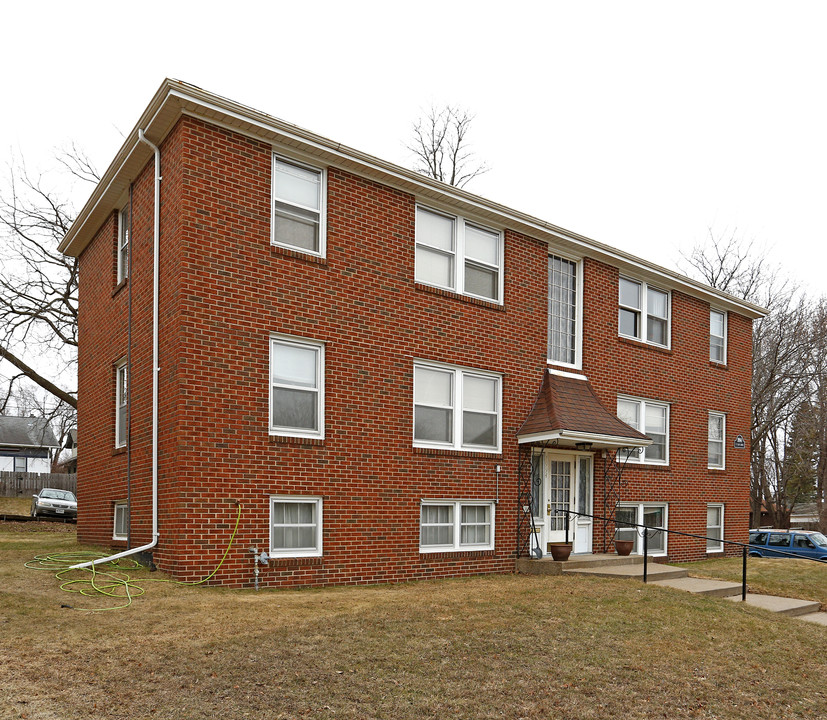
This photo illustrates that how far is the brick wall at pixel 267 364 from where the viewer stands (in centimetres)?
1107

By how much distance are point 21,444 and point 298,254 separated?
42.7m

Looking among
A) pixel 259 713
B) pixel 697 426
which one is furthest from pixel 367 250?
pixel 697 426

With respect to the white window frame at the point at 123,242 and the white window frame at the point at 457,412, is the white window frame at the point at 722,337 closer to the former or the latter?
the white window frame at the point at 457,412

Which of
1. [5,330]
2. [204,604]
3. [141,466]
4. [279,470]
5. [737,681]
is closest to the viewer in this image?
[737,681]

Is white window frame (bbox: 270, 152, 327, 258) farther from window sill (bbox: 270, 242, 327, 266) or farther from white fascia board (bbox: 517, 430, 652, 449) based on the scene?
white fascia board (bbox: 517, 430, 652, 449)

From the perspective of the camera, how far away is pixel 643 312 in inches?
732

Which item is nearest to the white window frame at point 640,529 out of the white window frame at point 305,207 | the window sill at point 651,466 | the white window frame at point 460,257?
the window sill at point 651,466

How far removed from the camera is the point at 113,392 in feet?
48.0

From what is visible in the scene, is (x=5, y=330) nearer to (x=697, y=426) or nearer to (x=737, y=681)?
(x=697, y=426)

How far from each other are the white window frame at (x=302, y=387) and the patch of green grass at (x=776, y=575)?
790 cm

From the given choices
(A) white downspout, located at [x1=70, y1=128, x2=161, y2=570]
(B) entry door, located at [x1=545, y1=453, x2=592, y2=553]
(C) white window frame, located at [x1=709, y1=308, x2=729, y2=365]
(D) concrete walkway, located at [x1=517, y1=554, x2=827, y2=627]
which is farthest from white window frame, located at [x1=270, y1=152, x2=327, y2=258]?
(C) white window frame, located at [x1=709, y1=308, x2=729, y2=365]

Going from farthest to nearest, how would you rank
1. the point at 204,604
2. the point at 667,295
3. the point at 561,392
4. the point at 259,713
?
the point at 667,295, the point at 561,392, the point at 204,604, the point at 259,713

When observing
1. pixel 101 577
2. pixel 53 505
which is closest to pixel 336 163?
pixel 101 577

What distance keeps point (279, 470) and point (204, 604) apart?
9.43 ft
